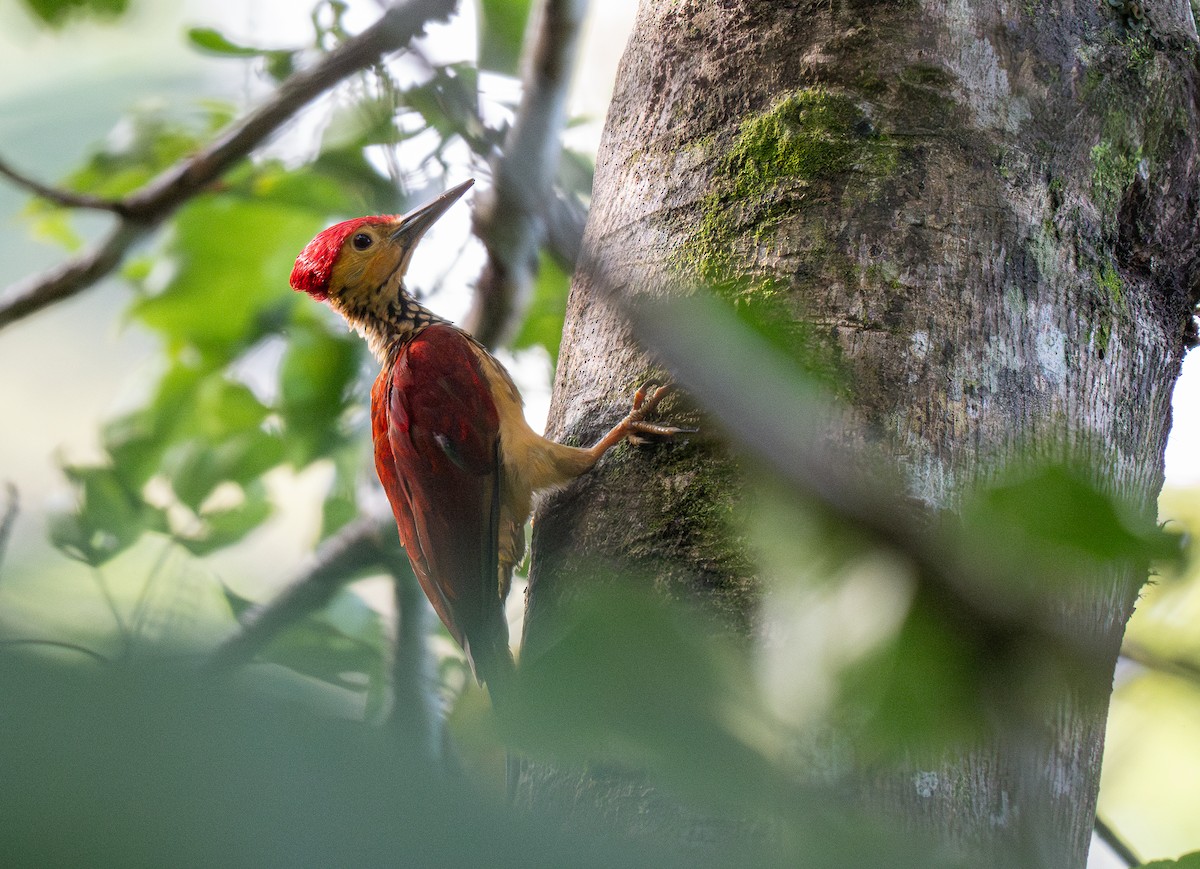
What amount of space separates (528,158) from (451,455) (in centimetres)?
76

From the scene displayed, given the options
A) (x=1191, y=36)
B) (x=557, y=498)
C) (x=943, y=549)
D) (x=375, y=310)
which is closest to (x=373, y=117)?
(x=375, y=310)

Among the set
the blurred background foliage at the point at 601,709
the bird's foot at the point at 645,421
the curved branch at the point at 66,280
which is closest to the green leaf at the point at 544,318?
the curved branch at the point at 66,280

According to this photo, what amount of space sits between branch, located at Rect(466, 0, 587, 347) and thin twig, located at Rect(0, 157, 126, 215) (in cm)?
94

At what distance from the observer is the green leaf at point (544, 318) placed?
3.51m

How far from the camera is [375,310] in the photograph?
127 inches

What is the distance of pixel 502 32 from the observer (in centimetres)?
301

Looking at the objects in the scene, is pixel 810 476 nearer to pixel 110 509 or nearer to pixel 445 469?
pixel 445 469

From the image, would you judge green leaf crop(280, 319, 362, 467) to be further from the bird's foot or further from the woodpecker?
the bird's foot

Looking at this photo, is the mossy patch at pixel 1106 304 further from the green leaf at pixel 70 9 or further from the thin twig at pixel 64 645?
the green leaf at pixel 70 9

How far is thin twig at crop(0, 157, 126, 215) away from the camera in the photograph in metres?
2.42

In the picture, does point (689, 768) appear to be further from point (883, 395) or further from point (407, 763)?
point (883, 395)

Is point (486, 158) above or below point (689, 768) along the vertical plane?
above

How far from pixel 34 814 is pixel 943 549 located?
1.38 ft

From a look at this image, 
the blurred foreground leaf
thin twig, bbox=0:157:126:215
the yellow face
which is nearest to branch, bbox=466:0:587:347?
the yellow face
